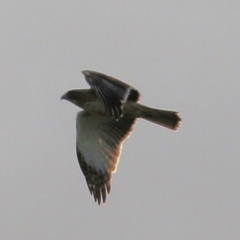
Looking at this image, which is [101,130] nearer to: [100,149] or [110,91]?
[100,149]

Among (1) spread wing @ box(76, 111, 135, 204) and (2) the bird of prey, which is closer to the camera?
(2) the bird of prey

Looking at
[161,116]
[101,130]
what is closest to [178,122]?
[161,116]

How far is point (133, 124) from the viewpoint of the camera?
60.8ft

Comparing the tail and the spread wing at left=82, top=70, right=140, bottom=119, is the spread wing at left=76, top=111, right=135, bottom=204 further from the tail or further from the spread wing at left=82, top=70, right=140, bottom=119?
the spread wing at left=82, top=70, right=140, bottom=119

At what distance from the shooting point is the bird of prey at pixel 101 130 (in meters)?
17.7

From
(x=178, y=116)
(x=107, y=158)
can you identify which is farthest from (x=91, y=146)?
(x=178, y=116)

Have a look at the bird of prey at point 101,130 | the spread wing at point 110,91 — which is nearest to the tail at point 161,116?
the bird of prey at point 101,130

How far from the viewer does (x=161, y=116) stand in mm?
17844

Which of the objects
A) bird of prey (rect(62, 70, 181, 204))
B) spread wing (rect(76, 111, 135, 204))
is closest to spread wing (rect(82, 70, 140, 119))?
bird of prey (rect(62, 70, 181, 204))

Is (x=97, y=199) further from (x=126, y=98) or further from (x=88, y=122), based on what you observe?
(x=126, y=98)

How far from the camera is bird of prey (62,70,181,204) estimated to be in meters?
17.7

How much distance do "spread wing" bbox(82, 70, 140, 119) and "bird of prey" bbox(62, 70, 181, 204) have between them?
22.5 inches

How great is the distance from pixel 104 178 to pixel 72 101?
60.2 inches

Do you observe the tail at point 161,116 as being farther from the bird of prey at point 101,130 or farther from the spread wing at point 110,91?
the spread wing at point 110,91
